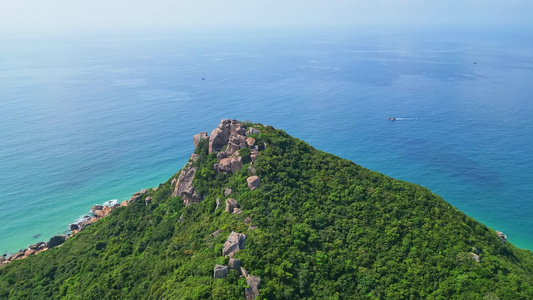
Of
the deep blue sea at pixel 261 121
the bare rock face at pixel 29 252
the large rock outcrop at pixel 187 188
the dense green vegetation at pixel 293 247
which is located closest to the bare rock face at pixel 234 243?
the dense green vegetation at pixel 293 247

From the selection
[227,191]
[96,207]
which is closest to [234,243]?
[227,191]

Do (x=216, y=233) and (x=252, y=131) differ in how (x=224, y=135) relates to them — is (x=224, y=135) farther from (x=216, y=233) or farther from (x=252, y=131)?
(x=216, y=233)

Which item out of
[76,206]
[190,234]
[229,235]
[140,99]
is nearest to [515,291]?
[229,235]

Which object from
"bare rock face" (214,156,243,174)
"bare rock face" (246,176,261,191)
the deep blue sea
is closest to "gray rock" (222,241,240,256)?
"bare rock face" (246,176,261,191)

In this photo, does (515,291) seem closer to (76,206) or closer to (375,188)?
(375,188)

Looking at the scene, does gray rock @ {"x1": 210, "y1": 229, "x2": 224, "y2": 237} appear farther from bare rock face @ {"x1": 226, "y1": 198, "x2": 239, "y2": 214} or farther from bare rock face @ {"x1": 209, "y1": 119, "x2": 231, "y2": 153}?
bare rock face @ {"x1": 209, "y1": 119, "x2": 231, "y2": 153}

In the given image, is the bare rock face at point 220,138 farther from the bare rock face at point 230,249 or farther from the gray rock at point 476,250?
the gray rock at point 476,250
